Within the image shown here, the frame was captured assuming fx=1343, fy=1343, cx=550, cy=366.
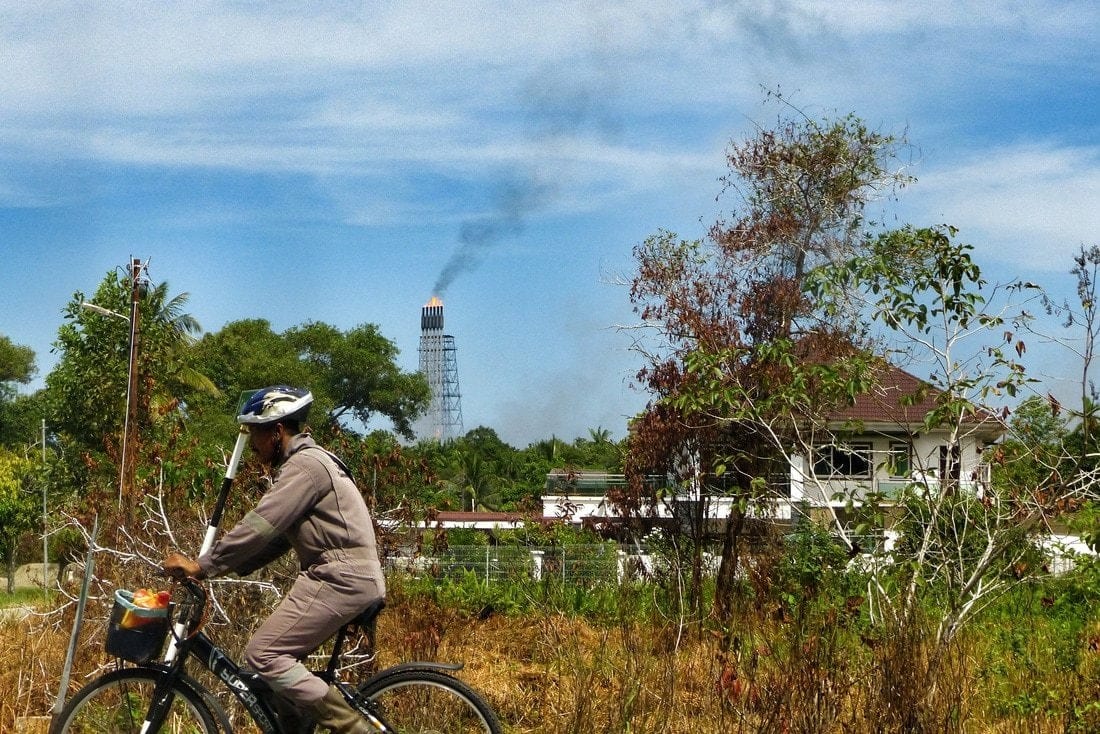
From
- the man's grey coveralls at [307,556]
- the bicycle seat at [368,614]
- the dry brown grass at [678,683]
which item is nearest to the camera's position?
the man's grey coveralls at [307,556]

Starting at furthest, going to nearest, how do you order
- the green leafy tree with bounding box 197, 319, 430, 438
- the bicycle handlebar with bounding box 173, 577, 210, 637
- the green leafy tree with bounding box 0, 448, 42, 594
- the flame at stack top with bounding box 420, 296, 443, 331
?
the flame at stack top with bounding box 420, 296, 443, 331 < the green leafy tree with bounding box 197, 319, 430, 438 < the green leafy tree with bounding box 0, 448, 42, 594 < the bicycle handlebar with bounding box 173, 577, 210, 637

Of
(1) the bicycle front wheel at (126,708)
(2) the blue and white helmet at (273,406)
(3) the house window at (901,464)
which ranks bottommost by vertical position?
(1) the bicycle front wheel at (126,708)

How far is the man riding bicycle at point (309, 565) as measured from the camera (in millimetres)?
5480

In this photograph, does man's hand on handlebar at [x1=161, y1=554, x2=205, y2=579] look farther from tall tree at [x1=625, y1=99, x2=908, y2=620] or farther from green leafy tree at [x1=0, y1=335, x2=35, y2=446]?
green leafy tree at [x1=0, y1=335, x2=35, y2=446]

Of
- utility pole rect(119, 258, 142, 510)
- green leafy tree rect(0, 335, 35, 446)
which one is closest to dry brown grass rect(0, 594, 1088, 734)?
utility pole rect(119, 258, 142, 510)

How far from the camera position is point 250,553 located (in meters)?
5.52

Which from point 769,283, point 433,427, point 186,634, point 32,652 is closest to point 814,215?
point 769,283

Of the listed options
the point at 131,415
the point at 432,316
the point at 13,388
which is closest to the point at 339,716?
the point at 131,415

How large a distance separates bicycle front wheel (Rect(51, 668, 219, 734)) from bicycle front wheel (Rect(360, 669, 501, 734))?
74cm

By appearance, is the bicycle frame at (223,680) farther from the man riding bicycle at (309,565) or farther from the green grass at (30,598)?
the green grass at (30,598)

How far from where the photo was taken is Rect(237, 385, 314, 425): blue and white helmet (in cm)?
564

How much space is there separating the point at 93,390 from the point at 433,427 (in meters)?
113

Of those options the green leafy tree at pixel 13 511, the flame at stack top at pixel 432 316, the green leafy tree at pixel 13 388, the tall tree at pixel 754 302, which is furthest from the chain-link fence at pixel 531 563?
the flame at stack top at pixel 432 316

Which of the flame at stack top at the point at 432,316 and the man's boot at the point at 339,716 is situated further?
the flame at stack top at the point at 432,316
